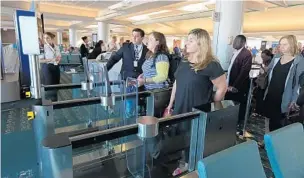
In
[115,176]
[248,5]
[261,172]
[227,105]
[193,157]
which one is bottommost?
[115,176]

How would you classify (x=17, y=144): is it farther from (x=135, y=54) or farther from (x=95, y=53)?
(x=95, y=53)

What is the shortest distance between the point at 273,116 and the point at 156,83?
135 cm

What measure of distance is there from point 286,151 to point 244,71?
1.82 metres

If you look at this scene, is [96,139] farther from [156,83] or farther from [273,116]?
[273,116]

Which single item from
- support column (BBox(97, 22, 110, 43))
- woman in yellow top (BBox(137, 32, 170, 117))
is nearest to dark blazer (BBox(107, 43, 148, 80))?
woman in yellow top (BBox(137, 32, 170, 117))

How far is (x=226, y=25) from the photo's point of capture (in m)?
3.46

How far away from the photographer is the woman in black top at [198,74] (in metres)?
1.71

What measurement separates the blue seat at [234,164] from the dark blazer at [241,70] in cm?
199

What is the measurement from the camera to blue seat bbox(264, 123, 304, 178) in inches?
43.1

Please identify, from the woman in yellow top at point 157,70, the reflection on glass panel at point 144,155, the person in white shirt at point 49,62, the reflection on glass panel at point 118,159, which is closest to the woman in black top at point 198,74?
the reflection on glass panel at point 144,155

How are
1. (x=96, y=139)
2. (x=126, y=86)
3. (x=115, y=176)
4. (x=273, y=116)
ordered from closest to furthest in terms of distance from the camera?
(x=96, y=139), (x=115, y=176), (x=126, y=86), (x=273, y=116)

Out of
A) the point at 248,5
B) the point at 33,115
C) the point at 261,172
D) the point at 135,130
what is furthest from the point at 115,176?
the point at 248,5

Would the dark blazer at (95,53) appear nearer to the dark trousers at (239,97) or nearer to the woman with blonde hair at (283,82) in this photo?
the dark trousers at (239,97)

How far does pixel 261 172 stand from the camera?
39.2 inches
